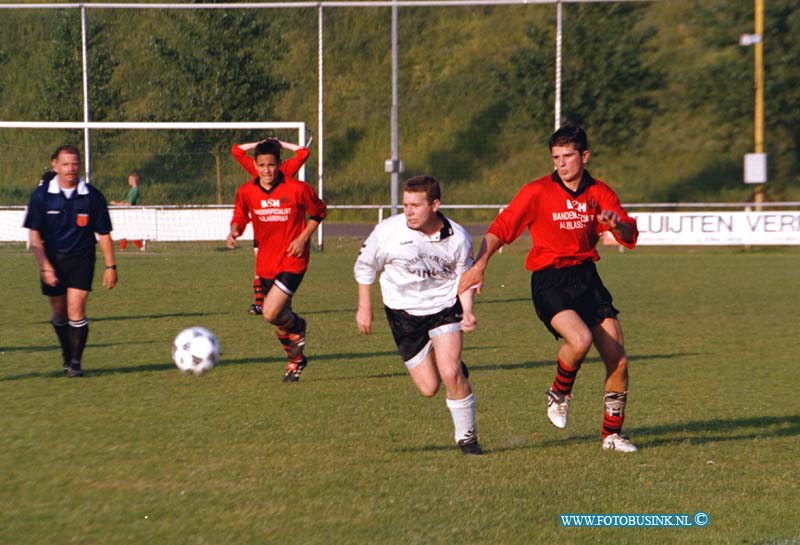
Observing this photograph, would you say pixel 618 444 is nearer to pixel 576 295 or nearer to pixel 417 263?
pixel 576 295

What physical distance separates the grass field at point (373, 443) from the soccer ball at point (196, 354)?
0.24 meters

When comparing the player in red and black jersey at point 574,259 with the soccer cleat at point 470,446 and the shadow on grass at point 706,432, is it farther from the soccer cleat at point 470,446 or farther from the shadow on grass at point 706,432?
the soccer cleat at point 470,446

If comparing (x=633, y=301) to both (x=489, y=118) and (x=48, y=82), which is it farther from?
(x=489, y=118)

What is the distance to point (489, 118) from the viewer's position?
4156 cm

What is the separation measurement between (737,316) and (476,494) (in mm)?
8963

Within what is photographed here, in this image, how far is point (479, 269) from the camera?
19.3ft

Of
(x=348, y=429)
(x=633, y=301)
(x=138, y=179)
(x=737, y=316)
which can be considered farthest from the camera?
(x=138, y=179)

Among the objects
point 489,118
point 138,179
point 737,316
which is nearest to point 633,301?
point 737,316

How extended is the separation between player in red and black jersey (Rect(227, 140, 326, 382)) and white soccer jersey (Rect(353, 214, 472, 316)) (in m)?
2.62

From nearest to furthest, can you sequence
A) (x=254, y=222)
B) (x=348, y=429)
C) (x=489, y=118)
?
(x=348, y=429) → (x=254, y=222) → (x=489, y=118)

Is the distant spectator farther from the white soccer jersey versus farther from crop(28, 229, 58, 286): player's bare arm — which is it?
the white soccer jersey

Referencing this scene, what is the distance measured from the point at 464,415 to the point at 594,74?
29.3 metres

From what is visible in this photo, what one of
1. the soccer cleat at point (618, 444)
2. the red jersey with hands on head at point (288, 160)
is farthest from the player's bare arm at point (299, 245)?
the soccer cleat at point (618, 444)

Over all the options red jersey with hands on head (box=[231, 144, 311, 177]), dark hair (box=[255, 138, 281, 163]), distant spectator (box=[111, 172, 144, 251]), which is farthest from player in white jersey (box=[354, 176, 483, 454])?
distant spectator (box=[111, 172, 144, 251])
